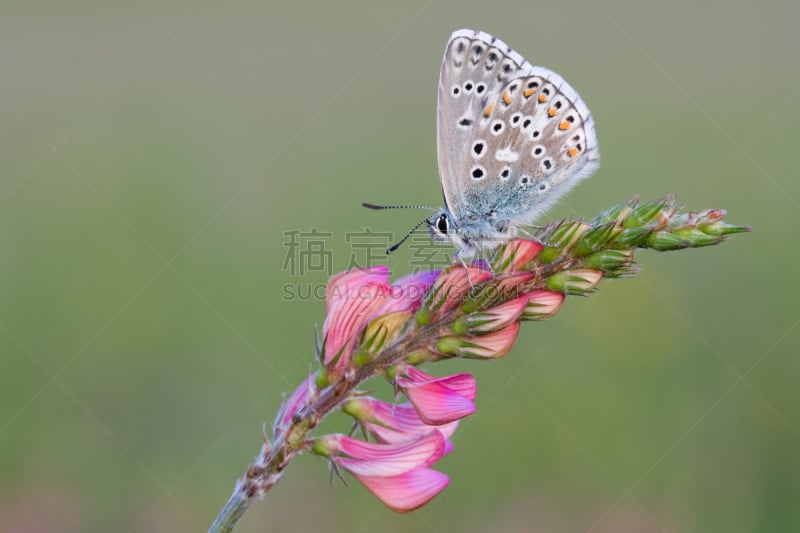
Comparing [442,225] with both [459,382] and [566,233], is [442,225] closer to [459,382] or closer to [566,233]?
[566,233]

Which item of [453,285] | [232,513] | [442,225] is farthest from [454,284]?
[442,225]

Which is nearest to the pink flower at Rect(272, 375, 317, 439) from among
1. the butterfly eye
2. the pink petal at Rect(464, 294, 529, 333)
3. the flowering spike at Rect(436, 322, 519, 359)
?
the flowering spike at Rect(436, 322, 519, 359)

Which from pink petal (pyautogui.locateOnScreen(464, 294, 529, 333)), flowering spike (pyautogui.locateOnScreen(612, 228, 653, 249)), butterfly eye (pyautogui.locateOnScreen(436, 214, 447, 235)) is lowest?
pink petal (pyautogui.locateOnScreen(464, 294, 529, 333))

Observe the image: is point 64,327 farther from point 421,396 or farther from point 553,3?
point 553,3

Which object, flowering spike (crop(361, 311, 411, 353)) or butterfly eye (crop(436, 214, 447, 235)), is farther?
butterfly eye (crop(436, 214, 447, 235))

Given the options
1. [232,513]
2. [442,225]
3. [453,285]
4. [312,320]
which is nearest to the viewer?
[232,513]

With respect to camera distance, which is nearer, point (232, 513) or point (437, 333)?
point (232, 513)

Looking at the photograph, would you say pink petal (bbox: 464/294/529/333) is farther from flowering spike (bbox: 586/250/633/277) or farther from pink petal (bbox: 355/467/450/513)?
pink petal (bbox: 355/467/450/513)
